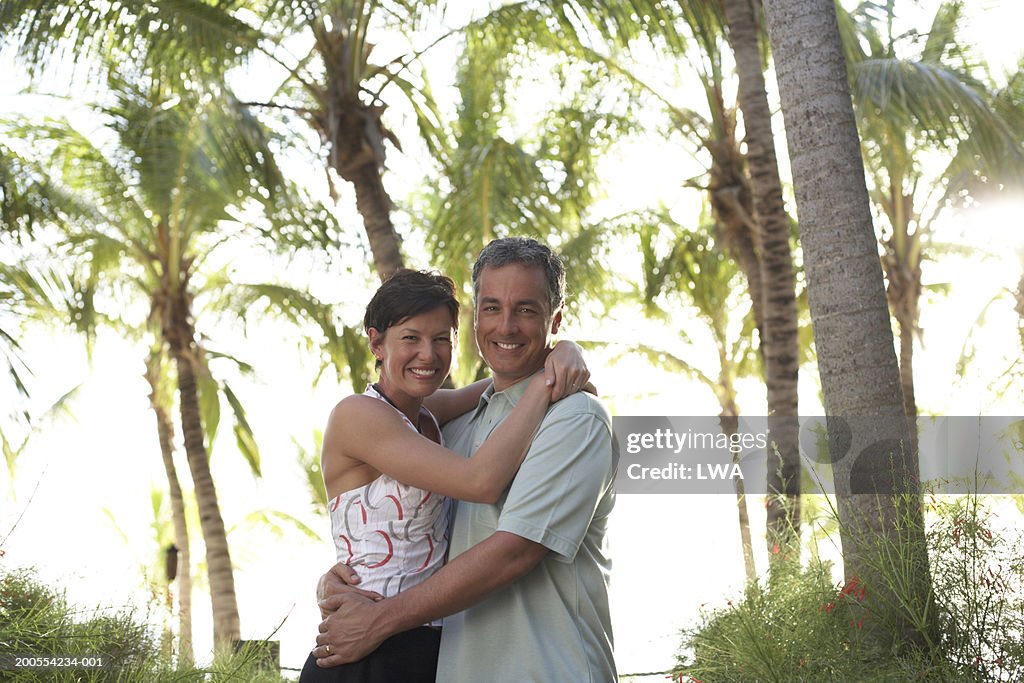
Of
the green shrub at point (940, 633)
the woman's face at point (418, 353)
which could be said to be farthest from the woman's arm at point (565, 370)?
the green shrub at point (940, 633)

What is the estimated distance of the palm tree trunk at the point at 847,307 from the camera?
18.2ft

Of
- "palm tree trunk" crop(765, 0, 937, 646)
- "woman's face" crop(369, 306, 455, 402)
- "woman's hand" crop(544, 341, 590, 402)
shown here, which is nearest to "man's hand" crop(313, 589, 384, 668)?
"woman's face" crop(369, 306, 455, 402)

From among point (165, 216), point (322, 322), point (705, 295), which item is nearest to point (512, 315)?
point (322, 322)

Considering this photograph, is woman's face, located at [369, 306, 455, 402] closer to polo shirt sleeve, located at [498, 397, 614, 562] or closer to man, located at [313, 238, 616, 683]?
man, located at [313, 238, 616, 683]

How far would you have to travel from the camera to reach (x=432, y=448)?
3.03 m

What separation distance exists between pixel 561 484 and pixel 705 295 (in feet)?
53.6

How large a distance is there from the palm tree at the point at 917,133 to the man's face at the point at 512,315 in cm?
886

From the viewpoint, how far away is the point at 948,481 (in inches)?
204

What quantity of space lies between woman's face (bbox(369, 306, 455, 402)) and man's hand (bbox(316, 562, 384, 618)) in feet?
1.84

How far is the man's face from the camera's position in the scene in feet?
10.2

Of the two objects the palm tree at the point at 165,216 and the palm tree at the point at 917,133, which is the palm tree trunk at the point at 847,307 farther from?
the palm tree at the point at 165,216

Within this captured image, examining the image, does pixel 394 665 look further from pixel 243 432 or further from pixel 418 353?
pixel 243 432

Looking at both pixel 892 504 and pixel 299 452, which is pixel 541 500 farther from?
pixel 299 452

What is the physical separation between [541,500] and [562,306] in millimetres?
729
